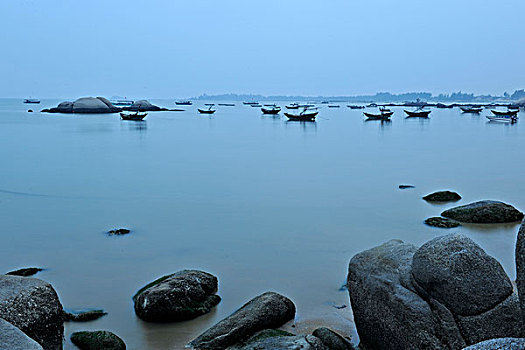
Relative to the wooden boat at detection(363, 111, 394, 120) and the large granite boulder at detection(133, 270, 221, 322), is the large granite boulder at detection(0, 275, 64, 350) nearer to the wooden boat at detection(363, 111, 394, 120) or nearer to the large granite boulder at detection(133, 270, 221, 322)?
the large granite boulder at detection(133, 270, 221, 322)

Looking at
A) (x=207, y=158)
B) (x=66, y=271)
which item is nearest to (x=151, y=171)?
(x=207, y=158)

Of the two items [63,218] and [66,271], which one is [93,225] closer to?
[63,218]

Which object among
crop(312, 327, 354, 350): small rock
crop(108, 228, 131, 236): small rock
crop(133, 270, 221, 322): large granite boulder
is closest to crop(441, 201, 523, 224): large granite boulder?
crop(133, 270, 221, 322): large granite boulder

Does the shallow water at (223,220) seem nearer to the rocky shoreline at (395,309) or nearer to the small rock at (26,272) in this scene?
the small rock at (26,272)

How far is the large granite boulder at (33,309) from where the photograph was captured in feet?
18.6

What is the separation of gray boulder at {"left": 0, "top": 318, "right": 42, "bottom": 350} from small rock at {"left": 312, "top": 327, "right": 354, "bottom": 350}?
3.84 m

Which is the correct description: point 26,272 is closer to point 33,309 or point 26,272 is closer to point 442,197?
point 33,309

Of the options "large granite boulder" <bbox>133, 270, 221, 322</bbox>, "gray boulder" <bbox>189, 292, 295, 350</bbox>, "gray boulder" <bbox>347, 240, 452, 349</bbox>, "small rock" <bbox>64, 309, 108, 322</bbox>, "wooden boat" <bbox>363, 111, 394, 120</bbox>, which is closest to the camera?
"gray boulder" <bbox>347, 240, 452, 349</bbox>

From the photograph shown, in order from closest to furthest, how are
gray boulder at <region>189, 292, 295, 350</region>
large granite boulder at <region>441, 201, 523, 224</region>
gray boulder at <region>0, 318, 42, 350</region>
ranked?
Answer: gray boulder at <region>0, 318, 42, 350</region>
gray boulder at <region>189, 292, 295, 350</region>
large granite boulder at <region>441, 201, 523, 224</region>

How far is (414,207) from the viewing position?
16.7m

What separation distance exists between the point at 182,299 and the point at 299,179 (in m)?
15.3

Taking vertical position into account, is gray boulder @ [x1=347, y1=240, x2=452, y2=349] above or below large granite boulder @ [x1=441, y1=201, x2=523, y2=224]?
above

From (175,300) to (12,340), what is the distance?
4481 millimetres

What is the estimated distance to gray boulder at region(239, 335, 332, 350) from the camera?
6.05 meters
